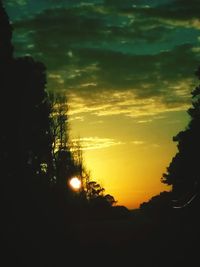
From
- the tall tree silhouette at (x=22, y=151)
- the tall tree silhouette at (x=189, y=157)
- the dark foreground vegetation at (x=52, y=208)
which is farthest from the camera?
the tall tree silhouette at (x=189, y=157)

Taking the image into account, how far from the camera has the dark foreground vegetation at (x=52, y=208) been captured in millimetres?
17344

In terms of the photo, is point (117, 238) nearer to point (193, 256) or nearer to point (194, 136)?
point (193, 256)

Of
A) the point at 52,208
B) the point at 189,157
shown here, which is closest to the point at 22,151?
the point at 52,208

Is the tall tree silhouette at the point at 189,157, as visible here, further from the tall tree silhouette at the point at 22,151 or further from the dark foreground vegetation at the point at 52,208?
the tall tree silhouette at the point at 22,151

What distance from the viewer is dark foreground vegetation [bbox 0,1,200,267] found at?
17.3m

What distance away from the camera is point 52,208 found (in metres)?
30.8

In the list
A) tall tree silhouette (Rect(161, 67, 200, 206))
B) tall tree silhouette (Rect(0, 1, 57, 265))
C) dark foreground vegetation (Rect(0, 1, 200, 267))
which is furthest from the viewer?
tall tree silhouette (Rect(161, 67, 200, 206))

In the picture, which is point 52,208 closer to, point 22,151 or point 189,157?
point 22,151

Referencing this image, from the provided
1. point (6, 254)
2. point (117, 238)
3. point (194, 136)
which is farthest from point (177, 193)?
point (6, 254)

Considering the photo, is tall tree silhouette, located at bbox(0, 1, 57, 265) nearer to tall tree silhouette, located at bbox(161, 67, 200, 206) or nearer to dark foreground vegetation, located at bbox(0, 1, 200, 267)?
dark foreground vegetation, located at bbox(0, 1, 200, 267)

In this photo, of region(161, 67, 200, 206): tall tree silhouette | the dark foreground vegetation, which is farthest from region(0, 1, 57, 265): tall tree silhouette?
region(161, 67, 200, 206): tall tree silhouette

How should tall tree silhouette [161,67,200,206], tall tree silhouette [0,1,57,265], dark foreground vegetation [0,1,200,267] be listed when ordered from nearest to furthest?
dark foreground vegetation [0,1,200,267], tall tree silhouette [0,1,57,265], tall tree silhouette [161,67,200,206]

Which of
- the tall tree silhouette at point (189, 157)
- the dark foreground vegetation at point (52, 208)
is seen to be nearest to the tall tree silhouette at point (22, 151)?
the dark foreground vegetation at point (52, 208)

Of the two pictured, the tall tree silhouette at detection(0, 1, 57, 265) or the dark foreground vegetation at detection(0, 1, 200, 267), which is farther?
the tall tree silhouette at detection(0, 1, 57, 265)
